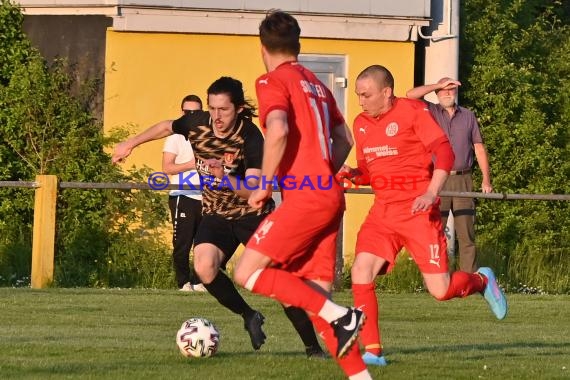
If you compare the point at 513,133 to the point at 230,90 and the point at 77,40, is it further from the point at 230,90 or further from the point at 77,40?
the point at 230,90

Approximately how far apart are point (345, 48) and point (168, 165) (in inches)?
238

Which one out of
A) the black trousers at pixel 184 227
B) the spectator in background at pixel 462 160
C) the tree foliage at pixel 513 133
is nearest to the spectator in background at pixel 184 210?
the black trousers at pixel 184 227

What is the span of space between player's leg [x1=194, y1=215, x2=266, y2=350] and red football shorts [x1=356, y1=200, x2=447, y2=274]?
890mm

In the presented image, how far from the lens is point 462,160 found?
15914 mm

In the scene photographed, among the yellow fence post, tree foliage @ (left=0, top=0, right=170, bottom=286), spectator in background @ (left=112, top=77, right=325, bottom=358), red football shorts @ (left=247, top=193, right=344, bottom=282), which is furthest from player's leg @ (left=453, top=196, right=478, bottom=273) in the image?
red football shorts @ (left=247, top=193, right=344, bottom=282)

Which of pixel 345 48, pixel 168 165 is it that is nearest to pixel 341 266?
pixel 168 165

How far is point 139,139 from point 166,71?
9760 mm

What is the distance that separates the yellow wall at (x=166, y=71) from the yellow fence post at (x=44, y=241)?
10.1 ft

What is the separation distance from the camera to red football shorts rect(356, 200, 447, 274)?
9.15 meters

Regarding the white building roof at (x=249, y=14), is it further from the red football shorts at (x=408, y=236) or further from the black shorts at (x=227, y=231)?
the red football shorts at (x=408, y=236)

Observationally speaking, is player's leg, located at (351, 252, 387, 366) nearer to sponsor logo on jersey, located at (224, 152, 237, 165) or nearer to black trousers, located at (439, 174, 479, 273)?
sponsor logo on jersey, located at (224, 152, 237, 165)

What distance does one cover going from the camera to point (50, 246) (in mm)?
15648

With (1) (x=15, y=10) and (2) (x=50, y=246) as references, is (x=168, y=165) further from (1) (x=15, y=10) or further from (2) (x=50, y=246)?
(1) (x=15, y=10)

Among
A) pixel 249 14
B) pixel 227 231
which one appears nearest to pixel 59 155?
pixel 249 14
